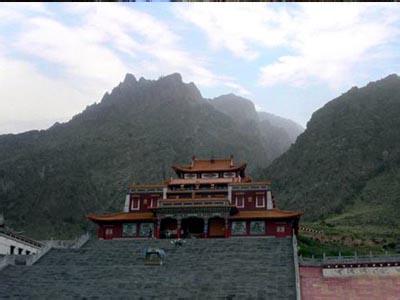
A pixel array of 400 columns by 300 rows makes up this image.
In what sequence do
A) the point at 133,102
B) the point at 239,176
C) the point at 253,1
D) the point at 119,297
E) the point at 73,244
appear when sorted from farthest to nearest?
the point at 133,102 → the point at 239,176 → the point at 73,244 → the point at 119,297 → the point at 253,1

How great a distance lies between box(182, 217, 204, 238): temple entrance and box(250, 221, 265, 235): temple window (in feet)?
11.0

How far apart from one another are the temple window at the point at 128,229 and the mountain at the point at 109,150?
4088cm

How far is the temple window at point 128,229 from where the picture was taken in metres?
41.5

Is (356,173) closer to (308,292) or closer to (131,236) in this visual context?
(131,236)

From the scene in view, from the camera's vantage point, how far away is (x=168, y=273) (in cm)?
2909

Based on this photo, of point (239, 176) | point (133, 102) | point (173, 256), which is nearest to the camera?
point (173, 256)

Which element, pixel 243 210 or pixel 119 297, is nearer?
pixel 119 297

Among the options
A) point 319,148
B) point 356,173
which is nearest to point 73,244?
point 356,173

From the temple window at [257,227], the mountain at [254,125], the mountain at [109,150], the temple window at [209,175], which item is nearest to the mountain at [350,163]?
the mountain at [109,150]

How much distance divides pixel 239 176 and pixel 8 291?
23498 mm

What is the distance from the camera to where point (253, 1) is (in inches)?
503

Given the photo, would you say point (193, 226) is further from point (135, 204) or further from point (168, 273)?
point (168, 273)

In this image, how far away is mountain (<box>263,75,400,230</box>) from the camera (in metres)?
74.1

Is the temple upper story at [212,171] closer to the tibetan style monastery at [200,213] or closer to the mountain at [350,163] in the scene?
the tibetan style monastery at [200,213]
